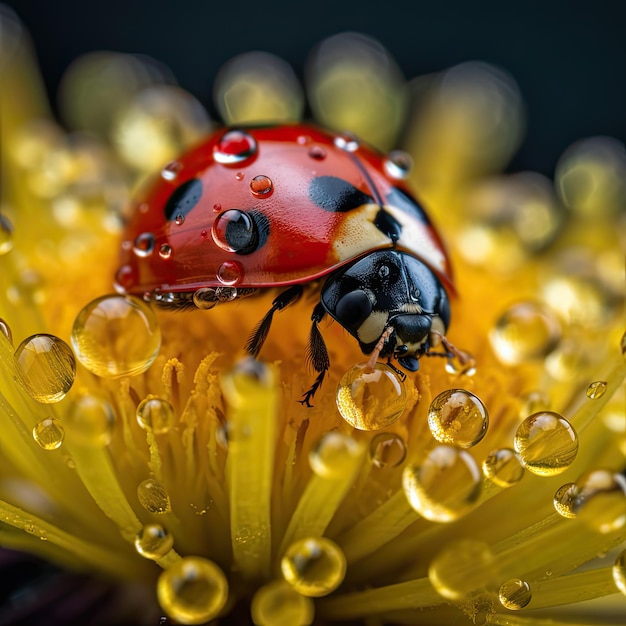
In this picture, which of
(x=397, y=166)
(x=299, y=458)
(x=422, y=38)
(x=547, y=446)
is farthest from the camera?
(x=422, y=38)

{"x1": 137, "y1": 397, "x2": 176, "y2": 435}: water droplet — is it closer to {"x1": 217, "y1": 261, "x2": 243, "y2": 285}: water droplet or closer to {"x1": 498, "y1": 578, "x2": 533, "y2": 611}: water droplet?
{"x1": 217, "y1": 261, "x2": 243, "y2": 285}: water droplet

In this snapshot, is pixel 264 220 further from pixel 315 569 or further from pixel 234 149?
pixel 315 569

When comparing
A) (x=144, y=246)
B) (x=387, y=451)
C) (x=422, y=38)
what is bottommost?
(x=422, y=38)

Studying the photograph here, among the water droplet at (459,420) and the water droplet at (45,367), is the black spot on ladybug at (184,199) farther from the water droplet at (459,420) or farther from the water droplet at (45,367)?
the water droplet at (459,420)

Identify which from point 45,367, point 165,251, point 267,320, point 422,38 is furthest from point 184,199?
point 422,38

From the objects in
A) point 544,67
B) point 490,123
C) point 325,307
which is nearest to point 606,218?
point 490,123

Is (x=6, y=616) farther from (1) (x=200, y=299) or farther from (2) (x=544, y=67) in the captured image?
(2) (x=544, y=67)
